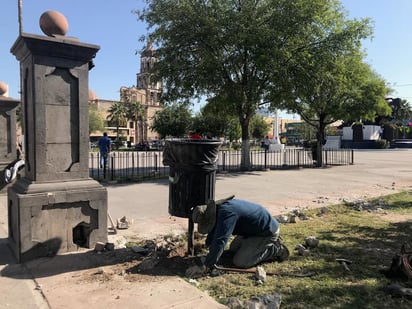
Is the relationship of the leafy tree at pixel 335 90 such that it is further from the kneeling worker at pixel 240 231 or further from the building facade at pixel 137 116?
the building facade at pixel 137 116

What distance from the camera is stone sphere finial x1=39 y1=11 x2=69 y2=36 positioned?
191 inches

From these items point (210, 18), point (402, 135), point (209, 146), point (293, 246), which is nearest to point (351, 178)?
point (210, 18)

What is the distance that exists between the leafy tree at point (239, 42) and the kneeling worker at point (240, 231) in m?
10.5

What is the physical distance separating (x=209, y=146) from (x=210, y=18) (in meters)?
10.5

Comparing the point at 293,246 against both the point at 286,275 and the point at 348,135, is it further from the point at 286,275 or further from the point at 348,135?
the point at 348,135

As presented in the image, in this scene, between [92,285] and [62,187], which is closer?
[92,285]

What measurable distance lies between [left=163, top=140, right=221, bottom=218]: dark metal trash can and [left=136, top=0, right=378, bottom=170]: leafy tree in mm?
9918

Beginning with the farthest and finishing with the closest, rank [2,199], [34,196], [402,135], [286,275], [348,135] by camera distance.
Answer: [402,135], [348,135], [2,199], [34,196], [286,275]

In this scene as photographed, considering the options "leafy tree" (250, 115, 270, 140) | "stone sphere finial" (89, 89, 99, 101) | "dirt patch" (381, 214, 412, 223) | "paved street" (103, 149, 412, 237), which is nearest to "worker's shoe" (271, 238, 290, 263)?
"paved street" (103, 149, 412, 237)

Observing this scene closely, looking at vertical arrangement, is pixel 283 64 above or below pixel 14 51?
above

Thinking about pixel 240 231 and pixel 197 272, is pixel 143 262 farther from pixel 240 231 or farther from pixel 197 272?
pixel 240 231

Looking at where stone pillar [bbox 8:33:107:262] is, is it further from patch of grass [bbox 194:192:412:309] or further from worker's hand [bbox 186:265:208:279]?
patch of grass [bbox 194:192:412:309]

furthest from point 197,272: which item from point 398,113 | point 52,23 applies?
point 398,113

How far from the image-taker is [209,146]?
15.6ft
